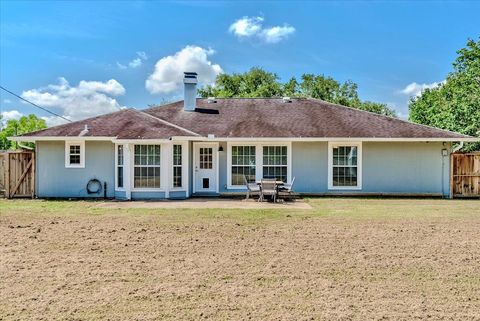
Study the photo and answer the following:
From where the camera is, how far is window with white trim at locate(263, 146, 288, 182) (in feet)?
61.1

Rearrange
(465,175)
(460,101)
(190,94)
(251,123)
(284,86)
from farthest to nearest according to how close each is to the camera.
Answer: (284,86), (460,101), (190,94), (251,123), (465,175)

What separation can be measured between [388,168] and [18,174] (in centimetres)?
1590

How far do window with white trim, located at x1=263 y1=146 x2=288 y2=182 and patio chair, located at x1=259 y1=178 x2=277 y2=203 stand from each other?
2123 millimetres

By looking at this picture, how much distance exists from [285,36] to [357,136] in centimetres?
1398

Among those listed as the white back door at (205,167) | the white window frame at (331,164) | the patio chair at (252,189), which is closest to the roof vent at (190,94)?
the white back door at (205,167)

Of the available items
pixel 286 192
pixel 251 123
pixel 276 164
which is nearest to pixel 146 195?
pixel 286 192

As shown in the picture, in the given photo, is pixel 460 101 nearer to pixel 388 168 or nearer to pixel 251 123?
pixel 388 168

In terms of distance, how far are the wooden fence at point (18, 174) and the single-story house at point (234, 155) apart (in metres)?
0.40

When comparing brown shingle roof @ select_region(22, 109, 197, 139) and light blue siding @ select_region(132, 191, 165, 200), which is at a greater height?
brown shingle roof @ select_region(22, 109, 197, 139)

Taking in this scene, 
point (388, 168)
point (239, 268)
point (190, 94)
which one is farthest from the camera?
point (190, 94)

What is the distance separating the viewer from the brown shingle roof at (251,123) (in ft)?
58.6

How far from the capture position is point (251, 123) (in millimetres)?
19875

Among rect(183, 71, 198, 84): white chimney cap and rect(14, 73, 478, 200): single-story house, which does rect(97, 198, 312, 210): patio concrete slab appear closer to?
rect(14, 73, 478, 200): single-story house

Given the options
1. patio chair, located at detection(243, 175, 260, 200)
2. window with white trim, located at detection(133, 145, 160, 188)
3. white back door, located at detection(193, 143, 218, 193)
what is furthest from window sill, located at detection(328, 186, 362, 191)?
window with white trim, located at detection(133, 145, 160, 188)
